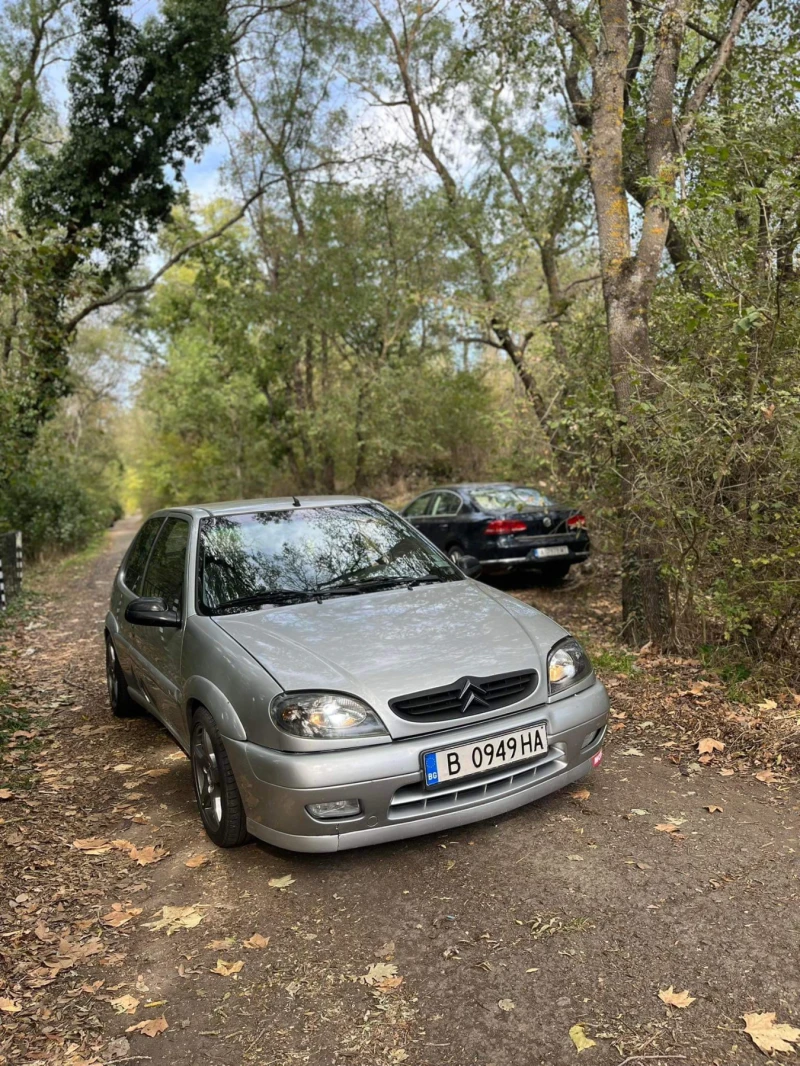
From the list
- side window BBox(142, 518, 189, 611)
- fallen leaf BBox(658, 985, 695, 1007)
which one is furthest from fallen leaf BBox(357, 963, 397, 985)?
side window BBox(142, 518, 189, 611)

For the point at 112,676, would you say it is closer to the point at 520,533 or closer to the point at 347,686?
the point at 347,686

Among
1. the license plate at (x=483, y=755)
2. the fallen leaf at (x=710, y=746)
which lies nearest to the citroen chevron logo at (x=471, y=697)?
the license plate at (x=483, y=755)

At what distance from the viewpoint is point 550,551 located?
10.2 meters

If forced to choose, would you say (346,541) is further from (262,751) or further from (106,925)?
(106,925)

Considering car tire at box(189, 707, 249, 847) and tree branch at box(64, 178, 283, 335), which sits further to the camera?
tree branch at box(64, 178, 283, 335)

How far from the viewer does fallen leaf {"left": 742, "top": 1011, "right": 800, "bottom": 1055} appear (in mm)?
2297

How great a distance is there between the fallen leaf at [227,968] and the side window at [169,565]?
195cm

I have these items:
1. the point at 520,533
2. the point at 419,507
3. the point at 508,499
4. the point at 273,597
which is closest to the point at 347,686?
the point at 273,597

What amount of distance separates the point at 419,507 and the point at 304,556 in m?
8.01

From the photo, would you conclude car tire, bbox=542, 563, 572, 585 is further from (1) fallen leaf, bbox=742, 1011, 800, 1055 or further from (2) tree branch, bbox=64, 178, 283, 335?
(2) tree branch, bbox=64, 178, 283, 335

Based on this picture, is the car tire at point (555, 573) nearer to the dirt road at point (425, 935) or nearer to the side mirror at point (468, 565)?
the side mirror at point (468, 565)

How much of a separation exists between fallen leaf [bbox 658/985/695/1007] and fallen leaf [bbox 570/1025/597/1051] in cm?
31

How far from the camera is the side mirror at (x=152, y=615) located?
4.16m

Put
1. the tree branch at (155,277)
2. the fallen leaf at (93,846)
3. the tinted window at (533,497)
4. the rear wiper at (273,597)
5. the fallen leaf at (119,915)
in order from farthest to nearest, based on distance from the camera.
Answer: the tree branch at (155,277)
the tinted window at (533,497)
the rear wiper at (273,597)
the fallen leaf at (93,846)
the fallen leaf at (119,915)
